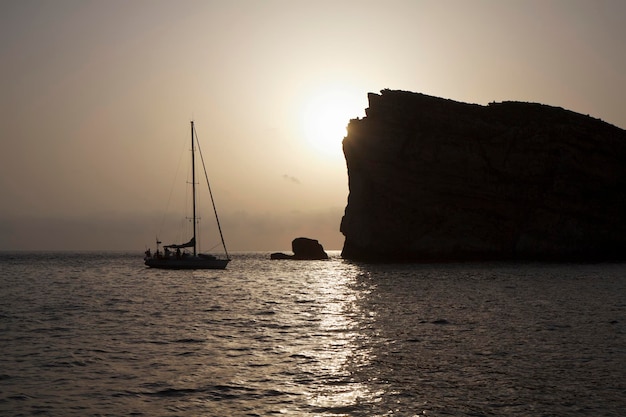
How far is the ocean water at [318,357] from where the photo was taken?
52.4 feet

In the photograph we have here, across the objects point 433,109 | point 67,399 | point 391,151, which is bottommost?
point 67,399

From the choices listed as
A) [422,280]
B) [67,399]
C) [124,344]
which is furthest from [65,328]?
[422,280]

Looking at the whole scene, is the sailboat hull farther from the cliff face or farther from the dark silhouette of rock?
the dark silhouette of rock

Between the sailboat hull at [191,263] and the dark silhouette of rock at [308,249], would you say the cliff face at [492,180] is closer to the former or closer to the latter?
the sailboat hull at [191,263]

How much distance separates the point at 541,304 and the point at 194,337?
2352 cm

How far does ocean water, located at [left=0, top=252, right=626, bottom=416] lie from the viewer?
16.0 m

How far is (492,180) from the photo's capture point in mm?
112750

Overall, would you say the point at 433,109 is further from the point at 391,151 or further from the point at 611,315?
the point at 611,315

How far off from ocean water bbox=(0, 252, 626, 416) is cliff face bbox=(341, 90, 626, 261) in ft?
225

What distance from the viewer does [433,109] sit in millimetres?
112188

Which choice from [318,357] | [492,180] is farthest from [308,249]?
[318,357]

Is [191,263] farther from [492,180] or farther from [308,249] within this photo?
[308,249]

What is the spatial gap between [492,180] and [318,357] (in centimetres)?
9670

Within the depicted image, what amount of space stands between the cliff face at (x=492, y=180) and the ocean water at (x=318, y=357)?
225ft
